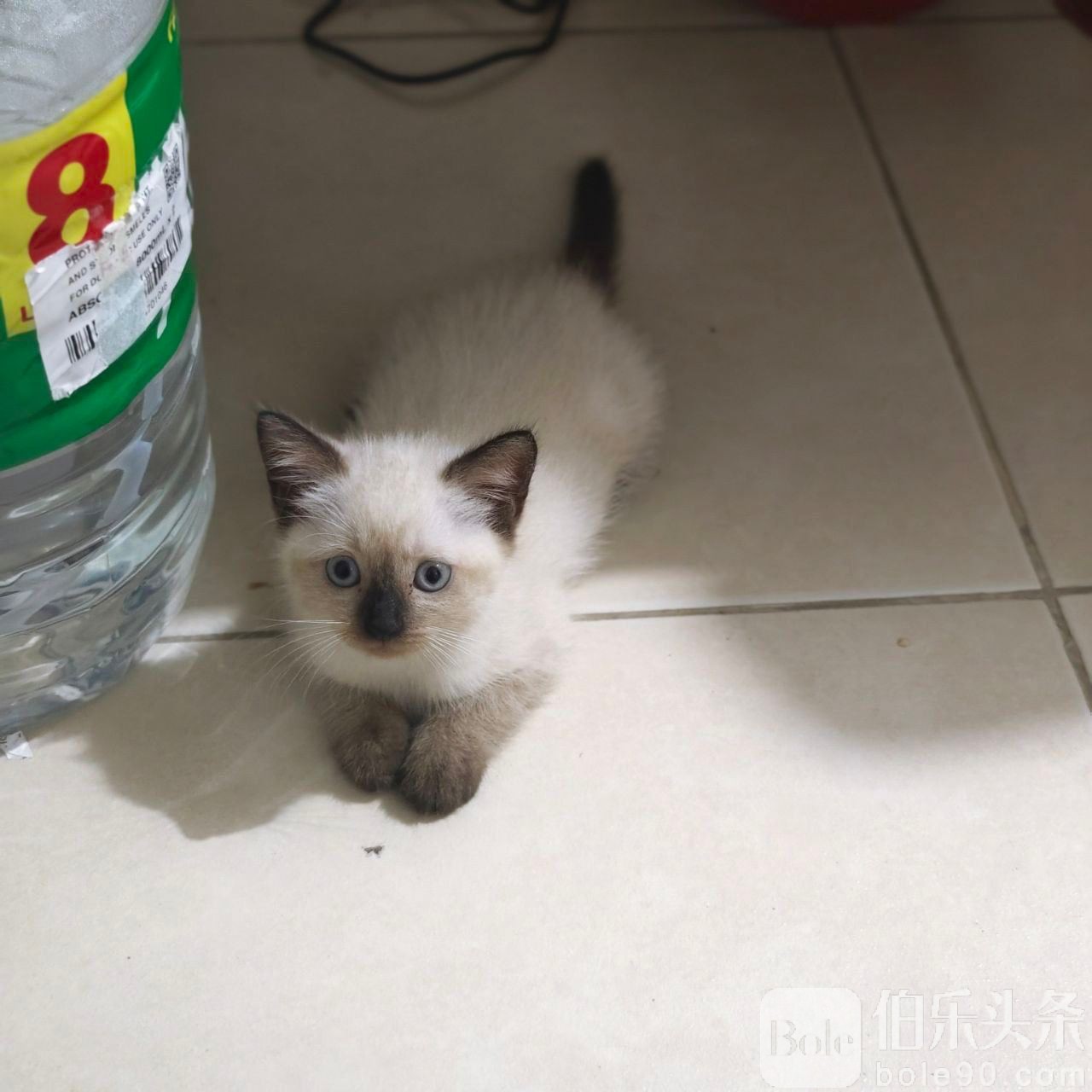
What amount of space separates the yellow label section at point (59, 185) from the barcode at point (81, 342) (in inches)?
1.8

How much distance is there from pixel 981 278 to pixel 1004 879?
2.61ft

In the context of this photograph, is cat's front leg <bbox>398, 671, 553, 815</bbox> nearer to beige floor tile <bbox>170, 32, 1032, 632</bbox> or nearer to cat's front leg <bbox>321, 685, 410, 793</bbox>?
cat's front leg <bbox>321, 685, 410, 793</bbox>

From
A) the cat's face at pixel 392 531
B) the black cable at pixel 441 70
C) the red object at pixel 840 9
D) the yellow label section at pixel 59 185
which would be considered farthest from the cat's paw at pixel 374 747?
the red object at pixel 840 9

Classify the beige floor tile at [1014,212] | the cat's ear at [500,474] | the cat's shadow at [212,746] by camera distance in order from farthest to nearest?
the beige floor tile at [1014,212] < the cat's shadow at [212,746] < the cat's ear at [500,474]

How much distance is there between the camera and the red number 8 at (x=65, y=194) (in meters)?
0.86

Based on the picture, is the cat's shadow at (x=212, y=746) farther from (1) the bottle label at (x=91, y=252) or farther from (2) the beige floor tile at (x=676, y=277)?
(1) the bottle label at (x=91, y=252)

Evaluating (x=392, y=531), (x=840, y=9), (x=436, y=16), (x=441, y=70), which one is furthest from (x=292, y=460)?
(x=840, y=9)

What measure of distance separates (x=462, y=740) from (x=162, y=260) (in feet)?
1.60

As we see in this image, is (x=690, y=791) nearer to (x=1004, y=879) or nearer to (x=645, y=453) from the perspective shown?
(x=1004, y=879)

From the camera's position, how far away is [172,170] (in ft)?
3.36

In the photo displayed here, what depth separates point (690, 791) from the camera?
1.19 meters

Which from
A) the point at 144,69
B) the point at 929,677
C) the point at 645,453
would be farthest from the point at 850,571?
the point at 144,69

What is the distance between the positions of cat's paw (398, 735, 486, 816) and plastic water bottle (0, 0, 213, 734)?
1.00ft

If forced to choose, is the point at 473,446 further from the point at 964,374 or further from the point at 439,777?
the point at 964,374
